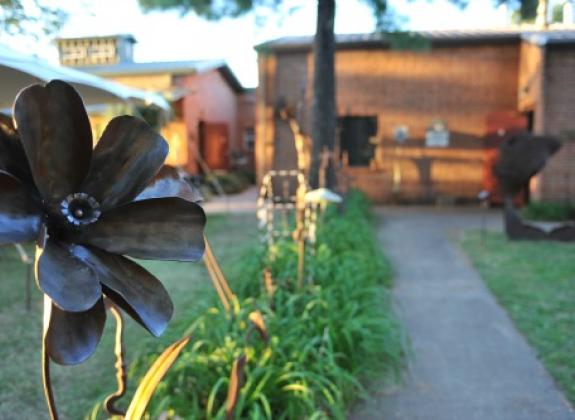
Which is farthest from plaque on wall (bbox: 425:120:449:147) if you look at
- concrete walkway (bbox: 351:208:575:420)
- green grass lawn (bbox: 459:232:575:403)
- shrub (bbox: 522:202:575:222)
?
concrete walkway (bbox: 351:208:575:420)

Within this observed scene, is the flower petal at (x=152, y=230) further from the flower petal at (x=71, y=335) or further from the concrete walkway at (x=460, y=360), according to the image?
the concrete walkway at (x=460, y=360)

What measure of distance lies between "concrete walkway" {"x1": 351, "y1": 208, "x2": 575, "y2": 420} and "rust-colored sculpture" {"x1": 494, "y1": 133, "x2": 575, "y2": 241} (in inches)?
79.2

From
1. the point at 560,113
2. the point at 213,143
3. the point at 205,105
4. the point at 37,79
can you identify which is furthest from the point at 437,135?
the point at 37,79

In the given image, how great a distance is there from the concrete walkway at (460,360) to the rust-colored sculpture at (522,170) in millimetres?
2012

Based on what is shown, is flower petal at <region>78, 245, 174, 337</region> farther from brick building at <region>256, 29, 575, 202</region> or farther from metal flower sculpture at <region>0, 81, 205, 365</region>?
brick building at <region>256, 29, 575, 202</region>

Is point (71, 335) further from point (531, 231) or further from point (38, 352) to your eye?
point (531, 231)

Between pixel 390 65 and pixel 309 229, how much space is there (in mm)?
9979

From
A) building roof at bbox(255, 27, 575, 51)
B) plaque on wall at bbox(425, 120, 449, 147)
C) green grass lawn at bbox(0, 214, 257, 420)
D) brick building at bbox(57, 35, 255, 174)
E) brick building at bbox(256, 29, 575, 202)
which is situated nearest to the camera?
green grass lawn at bbox(0, 214, 257, 420)

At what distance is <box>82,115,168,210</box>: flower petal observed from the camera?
1542mm

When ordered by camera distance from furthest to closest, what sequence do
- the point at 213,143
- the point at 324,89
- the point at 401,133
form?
the point at 213,143 → the point at 401,133 → the point at 324,89

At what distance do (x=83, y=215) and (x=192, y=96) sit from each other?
1913cm

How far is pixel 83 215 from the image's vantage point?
1485 mm

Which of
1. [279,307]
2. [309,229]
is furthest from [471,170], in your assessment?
[279,307]

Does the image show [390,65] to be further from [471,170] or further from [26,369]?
[26,369]
